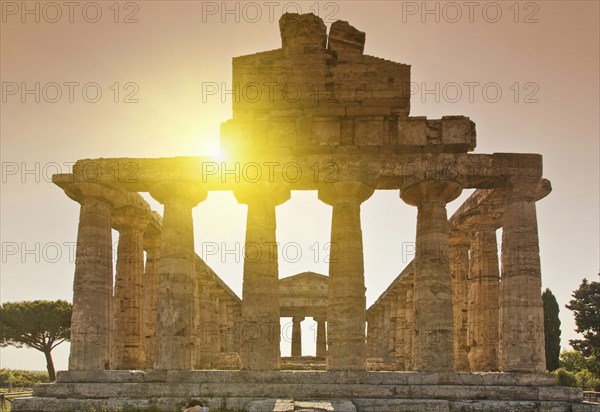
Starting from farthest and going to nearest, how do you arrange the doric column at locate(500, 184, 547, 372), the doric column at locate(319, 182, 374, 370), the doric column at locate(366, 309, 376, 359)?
the doric column at locate(366, 309, 376, 359) < the doric column at locate(500, 184, 547, 372) < the doric column at locate(319, 182, 374, 370)

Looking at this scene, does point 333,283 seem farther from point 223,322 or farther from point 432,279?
point 223,322

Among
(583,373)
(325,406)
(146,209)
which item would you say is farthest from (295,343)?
(325,406)

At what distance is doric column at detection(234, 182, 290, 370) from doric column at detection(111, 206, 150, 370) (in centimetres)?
810

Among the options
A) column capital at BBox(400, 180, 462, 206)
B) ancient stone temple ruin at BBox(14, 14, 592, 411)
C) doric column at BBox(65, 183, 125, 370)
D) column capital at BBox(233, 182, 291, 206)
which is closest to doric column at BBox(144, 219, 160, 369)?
ancient stone temple ruin at BBox(14, 14, 592, 411)

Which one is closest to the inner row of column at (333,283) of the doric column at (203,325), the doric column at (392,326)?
the doric column at (203,325)

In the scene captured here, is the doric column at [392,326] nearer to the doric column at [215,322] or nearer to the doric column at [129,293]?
the doric column at [215,322]

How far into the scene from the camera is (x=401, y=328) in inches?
1606

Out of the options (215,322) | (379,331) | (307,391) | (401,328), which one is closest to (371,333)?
(379,331)

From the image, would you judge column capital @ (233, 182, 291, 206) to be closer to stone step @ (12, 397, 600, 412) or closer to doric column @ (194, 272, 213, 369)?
stone step @ (12, 397, 600, 412)

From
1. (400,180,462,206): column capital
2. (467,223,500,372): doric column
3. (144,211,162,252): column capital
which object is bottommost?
(467,223,500,372): doric column

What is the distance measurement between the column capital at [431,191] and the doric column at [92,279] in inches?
437

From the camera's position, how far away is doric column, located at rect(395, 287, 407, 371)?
3998 centimetres

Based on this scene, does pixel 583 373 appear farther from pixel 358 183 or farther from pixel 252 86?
pixel 252 86

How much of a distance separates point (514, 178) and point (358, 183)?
5682 mm
